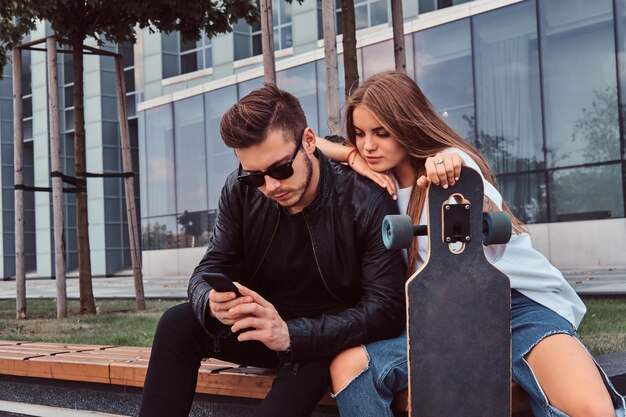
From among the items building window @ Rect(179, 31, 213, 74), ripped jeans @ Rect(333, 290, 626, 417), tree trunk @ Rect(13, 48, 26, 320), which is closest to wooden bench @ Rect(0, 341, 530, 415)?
ripped jeans @ Rect(333, 290, 626, 417)

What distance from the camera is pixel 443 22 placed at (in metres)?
19.9

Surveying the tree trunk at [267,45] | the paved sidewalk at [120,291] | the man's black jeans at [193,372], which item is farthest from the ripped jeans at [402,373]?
the paved sidewalk at [120,291]

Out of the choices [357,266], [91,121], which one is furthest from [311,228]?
[91,121]

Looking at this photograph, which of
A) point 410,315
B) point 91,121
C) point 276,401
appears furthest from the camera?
point 91,121

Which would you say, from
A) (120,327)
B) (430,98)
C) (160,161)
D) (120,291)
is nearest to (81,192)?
(120,327)

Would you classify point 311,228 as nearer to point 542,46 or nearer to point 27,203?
point 542,46

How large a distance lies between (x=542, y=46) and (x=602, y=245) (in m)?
4.69

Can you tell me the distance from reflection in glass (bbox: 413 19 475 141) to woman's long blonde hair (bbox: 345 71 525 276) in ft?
55.9

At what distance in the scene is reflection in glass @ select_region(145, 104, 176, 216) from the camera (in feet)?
88.5

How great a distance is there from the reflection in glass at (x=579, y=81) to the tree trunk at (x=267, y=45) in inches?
544

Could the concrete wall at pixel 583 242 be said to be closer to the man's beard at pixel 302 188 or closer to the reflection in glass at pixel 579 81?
the reflection in glass at pixel 579 81

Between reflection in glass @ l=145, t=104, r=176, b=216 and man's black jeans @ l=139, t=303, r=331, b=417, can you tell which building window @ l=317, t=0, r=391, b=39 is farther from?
man's black jeans @ l=139, t=303, r=331, b=417

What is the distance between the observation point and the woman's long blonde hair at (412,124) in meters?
2.70

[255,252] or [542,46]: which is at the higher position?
[542,46]
